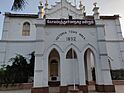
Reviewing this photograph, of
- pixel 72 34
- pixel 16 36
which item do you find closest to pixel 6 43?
pixel 16 36

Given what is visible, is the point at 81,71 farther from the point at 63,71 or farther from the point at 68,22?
the point at 68,22

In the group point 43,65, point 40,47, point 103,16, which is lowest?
point 43,65

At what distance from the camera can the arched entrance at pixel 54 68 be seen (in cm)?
1630

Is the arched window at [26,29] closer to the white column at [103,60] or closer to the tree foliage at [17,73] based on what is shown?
the tree foliage at [17,73]

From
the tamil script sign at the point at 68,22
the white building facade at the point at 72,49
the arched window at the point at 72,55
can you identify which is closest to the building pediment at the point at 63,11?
the white building facade at the point at 72,49

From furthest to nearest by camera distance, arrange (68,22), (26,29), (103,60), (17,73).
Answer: (26,29)
(17,73)
(68,22)
(103,60)

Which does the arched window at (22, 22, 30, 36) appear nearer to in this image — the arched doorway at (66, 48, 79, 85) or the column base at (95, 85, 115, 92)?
the arched doorway at (66, 48, 79, 85)

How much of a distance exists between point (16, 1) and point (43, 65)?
5.79 meters

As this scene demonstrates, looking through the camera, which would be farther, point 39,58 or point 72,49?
point 72,49

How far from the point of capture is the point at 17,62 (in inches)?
716

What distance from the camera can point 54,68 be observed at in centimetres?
1811

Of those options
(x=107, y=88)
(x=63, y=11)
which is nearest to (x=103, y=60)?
(x=107, y=88)

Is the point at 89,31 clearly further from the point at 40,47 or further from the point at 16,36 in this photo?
the point at 16,36

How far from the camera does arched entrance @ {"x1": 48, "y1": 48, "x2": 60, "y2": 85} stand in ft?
53.5
